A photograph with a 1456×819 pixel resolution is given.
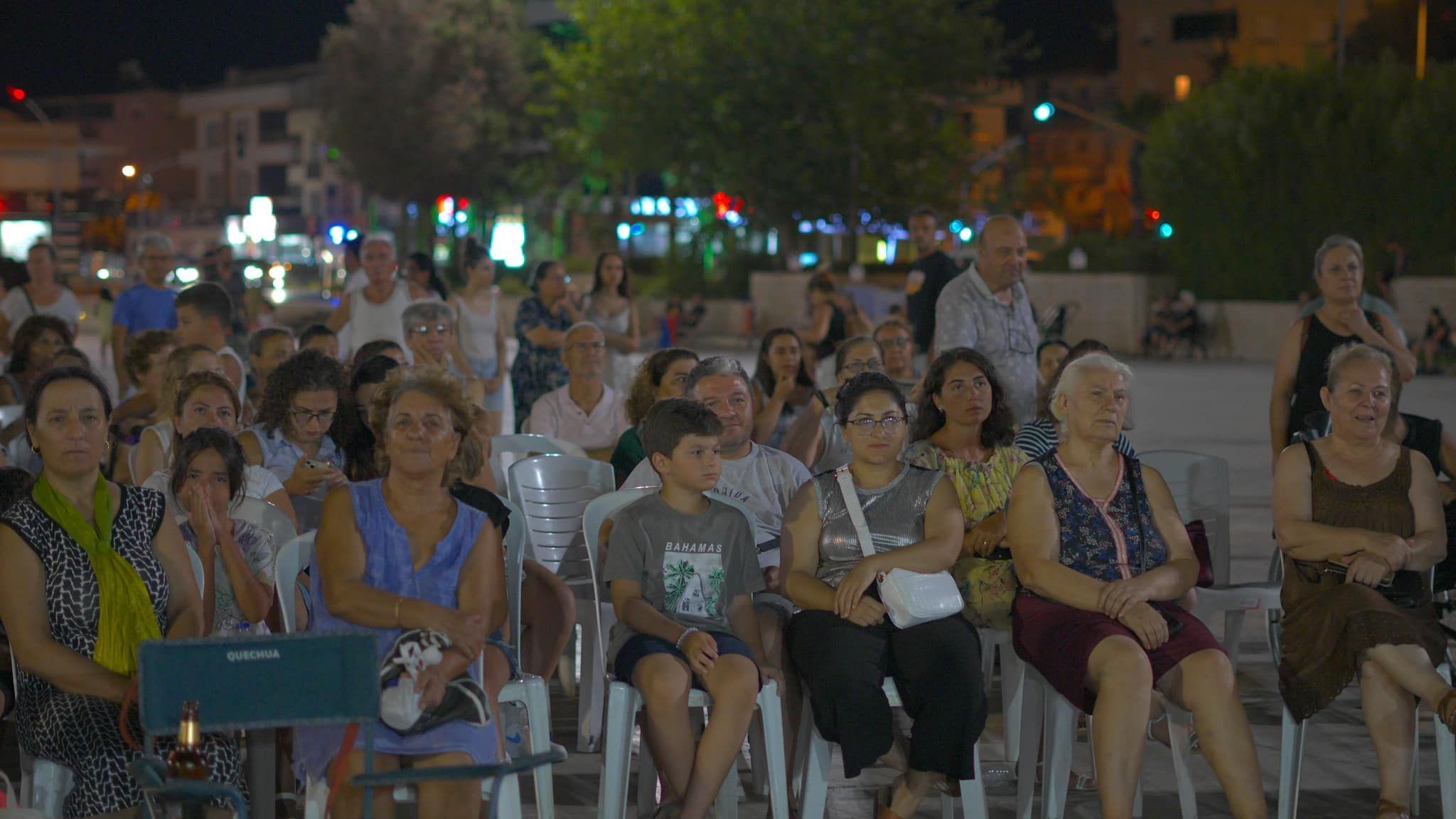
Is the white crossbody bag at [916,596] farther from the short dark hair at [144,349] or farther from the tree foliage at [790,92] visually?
the tree foliage at [790,92]

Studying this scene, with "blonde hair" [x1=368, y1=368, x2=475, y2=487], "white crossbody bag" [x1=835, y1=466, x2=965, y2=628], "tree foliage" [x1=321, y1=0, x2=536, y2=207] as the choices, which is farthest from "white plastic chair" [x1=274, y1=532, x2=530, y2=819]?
"tree foliage" [x1=321, y1=0, x2=536, y2=207]

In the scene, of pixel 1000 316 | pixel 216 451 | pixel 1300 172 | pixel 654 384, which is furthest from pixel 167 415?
pixel 1300 172

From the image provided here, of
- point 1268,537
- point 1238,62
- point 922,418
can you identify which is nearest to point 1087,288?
point 1268,537

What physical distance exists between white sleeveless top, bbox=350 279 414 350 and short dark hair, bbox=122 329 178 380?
2.04m

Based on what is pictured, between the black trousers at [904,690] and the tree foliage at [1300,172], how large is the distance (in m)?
25.4

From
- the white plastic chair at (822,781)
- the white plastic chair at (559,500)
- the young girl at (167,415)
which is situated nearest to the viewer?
the white plastic chair at (822,781)

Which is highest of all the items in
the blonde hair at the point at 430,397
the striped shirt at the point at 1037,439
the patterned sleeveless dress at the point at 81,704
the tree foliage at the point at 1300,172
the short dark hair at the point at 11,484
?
the tree foliage at the point at 1300,172

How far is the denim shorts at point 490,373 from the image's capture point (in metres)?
9.73

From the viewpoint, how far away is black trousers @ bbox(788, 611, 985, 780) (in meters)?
4.60

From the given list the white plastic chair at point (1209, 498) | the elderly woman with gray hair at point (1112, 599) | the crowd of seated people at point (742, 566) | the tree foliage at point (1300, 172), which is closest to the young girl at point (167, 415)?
the crowd of seated people at point (742, 566)

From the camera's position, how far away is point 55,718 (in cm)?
404

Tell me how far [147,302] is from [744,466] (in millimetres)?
5389

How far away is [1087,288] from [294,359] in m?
25.9

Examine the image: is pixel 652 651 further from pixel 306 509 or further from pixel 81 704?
pixel 306 509
